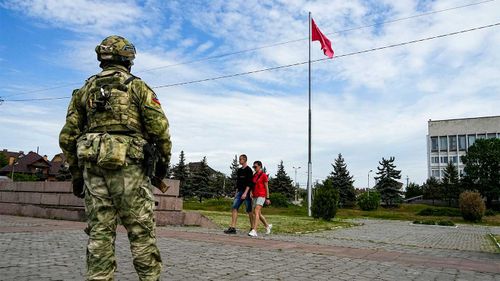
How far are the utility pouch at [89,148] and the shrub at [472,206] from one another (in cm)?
3224

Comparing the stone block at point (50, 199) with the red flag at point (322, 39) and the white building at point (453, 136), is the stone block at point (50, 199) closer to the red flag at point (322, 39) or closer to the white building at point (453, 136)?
the red flag at point (322, 39)

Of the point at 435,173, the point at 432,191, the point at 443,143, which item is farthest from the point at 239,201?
the point at 435,173

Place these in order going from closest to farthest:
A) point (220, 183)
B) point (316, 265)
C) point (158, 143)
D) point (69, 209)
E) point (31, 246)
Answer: point (158, 143)
point (316, 265)
point (31, 246)
point (69, 209)
point (220, 183)

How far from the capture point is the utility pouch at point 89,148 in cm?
305

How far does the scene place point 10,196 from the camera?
52.4 ft

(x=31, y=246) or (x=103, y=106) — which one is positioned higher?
(x=103, y=106)

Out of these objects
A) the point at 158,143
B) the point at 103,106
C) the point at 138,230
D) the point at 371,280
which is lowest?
the point at 371,280

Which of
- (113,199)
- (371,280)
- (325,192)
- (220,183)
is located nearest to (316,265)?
(371,280)

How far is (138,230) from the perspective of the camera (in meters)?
3.08

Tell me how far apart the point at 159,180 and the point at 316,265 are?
3.24 metres

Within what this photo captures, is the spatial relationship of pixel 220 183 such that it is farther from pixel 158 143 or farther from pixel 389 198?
pixel 158 143

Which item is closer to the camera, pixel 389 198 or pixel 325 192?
pixel 325 192

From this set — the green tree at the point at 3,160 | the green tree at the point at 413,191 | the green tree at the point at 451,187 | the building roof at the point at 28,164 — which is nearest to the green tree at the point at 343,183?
the green tree at the point at 451,187

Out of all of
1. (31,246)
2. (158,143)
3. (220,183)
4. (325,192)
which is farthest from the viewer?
(220,183)
